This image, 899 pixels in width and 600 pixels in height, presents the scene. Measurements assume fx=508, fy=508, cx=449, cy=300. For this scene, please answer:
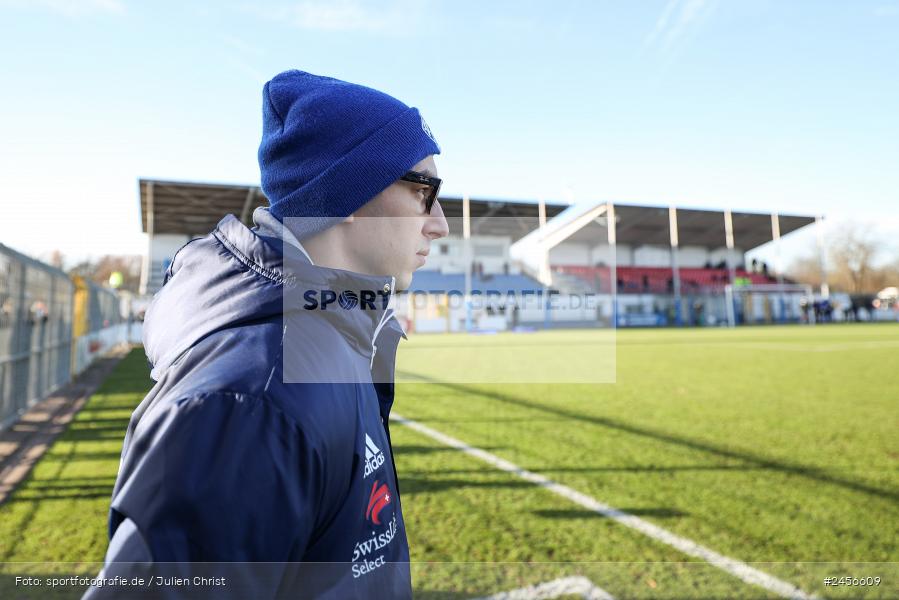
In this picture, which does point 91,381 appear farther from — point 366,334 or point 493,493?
point 366,334

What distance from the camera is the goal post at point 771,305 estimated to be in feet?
146

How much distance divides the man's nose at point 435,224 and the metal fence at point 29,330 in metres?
6.25

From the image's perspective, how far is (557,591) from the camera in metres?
2.57

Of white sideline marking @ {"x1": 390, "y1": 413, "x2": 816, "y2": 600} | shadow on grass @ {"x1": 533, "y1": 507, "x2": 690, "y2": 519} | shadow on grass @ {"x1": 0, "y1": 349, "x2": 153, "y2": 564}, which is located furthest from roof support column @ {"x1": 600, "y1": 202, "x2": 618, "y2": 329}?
shadow on grass @ {"x1": 533, "y1": 507, "x2": 690, "y2": 519}

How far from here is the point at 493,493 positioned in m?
3.93

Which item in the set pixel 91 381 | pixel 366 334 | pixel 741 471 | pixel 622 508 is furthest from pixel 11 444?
pixel 741 471

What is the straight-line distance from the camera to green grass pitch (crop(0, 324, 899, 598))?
278 cm

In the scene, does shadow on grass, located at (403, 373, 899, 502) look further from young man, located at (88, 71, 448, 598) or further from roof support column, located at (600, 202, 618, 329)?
roof support column, located at (600, 202, 618, 329)

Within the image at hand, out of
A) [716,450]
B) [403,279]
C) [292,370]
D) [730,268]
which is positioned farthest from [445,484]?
[730,268]

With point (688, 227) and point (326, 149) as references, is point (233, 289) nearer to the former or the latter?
point (326, 149)

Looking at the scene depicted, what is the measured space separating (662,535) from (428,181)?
2939 mm

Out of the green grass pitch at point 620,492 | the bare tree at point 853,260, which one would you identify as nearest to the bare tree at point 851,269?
the bare tree at point 853,260

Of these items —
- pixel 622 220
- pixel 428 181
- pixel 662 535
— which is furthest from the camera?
pixel 622 220

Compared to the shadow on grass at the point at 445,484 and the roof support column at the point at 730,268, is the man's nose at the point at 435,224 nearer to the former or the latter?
the shadow on grass at the point at 445,484
